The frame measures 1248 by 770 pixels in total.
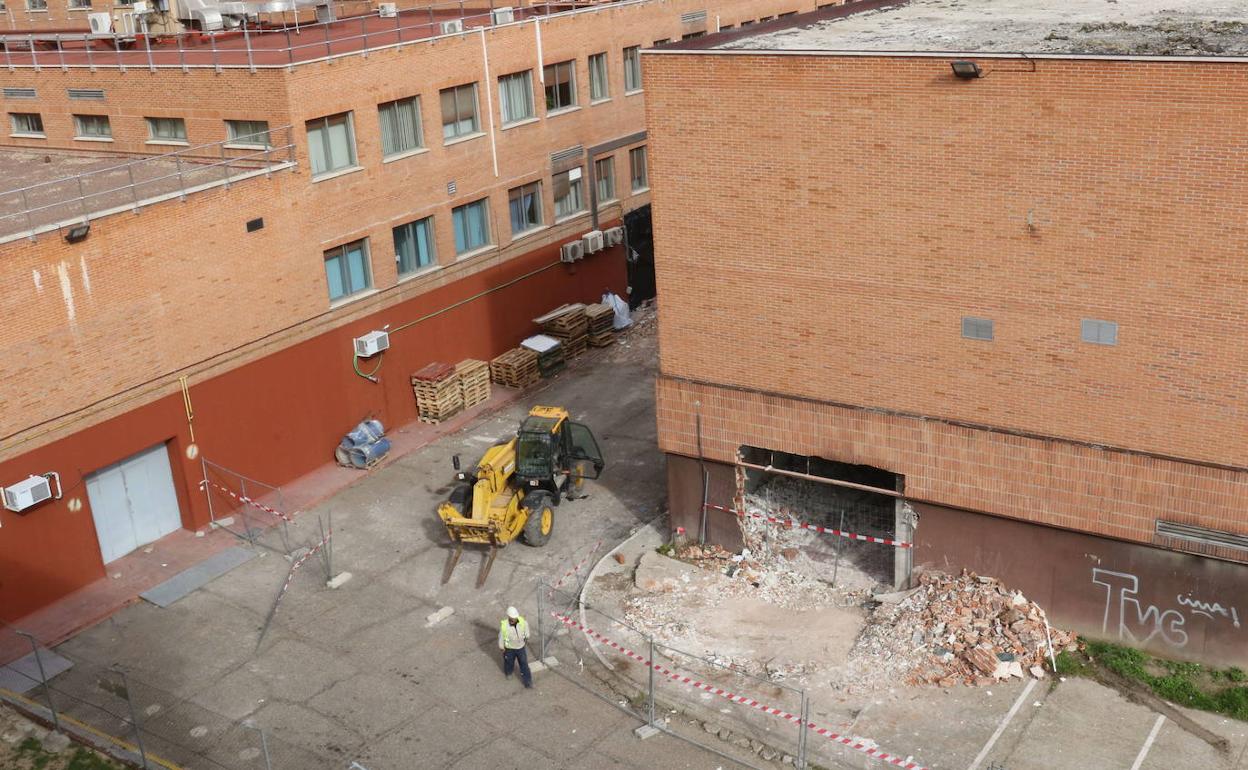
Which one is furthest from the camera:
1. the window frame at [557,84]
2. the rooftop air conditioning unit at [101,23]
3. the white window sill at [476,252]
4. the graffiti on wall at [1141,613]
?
the window frame at [557,84]

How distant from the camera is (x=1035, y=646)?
22.0 meters

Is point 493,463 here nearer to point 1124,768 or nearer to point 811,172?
point 811,172

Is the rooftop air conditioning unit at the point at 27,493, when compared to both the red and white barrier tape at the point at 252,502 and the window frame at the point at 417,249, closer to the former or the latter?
the red and white barrier tape at the point at 252,502

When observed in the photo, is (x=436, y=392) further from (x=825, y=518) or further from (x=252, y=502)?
(x=825, y=518)

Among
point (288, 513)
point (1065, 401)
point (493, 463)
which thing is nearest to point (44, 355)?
point (288, 513)

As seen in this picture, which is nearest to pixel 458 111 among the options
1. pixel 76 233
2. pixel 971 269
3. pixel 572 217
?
pixel 572 217

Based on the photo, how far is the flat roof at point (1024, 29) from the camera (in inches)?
857

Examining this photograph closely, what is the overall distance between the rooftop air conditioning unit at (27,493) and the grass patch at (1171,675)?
20.0 m

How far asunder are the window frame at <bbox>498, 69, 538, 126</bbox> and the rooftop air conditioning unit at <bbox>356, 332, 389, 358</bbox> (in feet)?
27.7

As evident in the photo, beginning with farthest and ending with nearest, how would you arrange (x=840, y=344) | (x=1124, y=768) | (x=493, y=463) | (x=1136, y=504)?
(x=493, y=463) → (x=840, y=344) → (x=1136, y=504) → (x=1124, y=768)

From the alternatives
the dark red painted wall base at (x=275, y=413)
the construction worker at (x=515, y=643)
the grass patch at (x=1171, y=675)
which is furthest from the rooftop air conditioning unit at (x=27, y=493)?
the grass patch at (x=1171, y=675)

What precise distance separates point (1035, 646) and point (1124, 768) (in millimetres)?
3085

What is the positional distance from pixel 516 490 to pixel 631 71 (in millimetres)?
21074

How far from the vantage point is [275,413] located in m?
30.7
